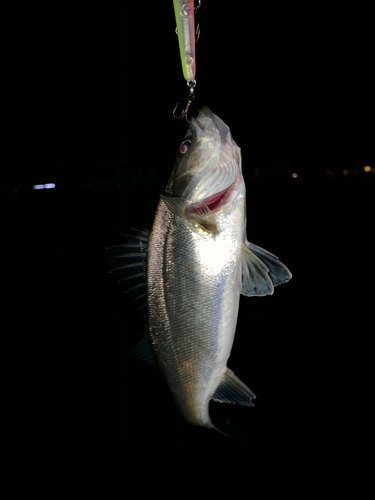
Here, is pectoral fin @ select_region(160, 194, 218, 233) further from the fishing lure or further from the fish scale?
the fishing lure

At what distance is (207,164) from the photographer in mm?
861

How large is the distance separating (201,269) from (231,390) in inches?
18.0

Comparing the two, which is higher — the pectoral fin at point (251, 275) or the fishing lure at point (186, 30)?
the fishing lure at point (186, 30)

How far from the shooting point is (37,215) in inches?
111

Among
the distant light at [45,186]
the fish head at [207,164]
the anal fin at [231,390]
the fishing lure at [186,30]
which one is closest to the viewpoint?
the fishing lure at [186,30]

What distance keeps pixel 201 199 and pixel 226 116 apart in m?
1.18

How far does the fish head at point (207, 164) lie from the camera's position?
85 cm

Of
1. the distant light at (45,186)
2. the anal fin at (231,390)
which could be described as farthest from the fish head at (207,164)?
the distant light at (45,186)

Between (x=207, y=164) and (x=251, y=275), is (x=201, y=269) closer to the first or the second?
(x=251, y=275)

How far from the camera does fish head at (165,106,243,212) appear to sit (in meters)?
0.85

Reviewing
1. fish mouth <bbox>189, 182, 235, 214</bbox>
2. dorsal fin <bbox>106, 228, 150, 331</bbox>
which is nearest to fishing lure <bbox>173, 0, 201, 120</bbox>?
fish mouth <bbox>189, 182, 235, 214</bbox>

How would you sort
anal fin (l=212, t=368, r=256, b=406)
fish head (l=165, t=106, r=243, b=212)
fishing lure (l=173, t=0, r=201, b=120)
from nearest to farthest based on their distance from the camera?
fishing lure (l=173, t=0, r=201, b=120) < fish head (l=165, t=106, r=243, b=212) < anal fin (l=212, t=368, r=256, b=406)

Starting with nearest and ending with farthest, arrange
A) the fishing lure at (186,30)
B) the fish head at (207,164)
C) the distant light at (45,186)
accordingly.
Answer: the fishing lure at (186,30), the fish head at (207,164), the distant light at (45,186)

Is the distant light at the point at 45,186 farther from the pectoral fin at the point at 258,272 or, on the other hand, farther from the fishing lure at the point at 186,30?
the pectoral fin at the point at 258,272
